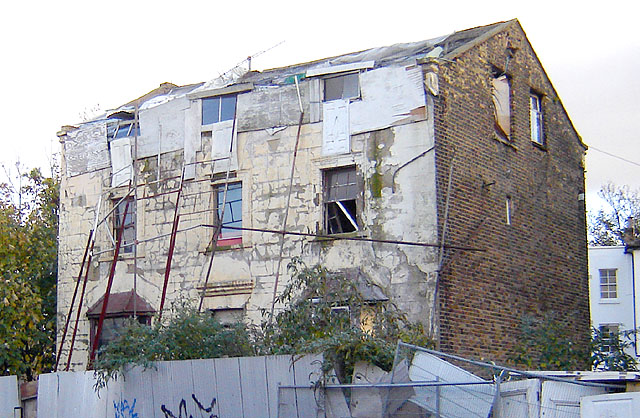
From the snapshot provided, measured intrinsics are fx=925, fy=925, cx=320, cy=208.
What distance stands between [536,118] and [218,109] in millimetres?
6763

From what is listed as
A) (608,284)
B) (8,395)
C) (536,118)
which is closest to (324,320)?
(8,395)

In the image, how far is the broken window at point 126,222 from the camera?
2000 centimetres

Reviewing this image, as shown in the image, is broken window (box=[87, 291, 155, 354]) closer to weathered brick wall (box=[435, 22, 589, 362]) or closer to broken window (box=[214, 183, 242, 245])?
broken window (box=[214, 183, 242, 245])

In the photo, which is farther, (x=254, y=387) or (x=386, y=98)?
(x=386, y=98)

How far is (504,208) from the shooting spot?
18047mm

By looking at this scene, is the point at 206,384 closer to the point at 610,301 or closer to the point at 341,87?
Answer: the point at 341,87

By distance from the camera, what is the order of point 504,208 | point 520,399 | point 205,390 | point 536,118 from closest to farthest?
point 520,399 → point 205,390 → point 504,208 → point 536,118

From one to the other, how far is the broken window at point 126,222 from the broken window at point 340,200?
485 centimetres

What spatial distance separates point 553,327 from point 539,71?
20.6 ft

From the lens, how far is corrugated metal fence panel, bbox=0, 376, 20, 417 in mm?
18081

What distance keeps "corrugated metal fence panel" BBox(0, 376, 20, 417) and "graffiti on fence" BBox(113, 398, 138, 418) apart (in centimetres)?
410

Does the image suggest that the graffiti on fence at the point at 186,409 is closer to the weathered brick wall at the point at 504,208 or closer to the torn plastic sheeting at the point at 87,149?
the weathered brick wall at the point at 504,208

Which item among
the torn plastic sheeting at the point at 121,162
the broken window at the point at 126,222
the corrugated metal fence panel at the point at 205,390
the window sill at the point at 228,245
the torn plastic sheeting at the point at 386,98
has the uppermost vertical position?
the torn plastic sheeting at the point at 386,98

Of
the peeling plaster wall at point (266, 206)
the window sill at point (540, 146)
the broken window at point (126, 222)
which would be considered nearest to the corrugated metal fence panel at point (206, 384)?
the peeling plaster wall at point (266, 206)
